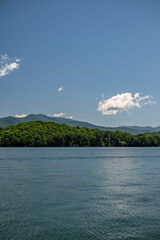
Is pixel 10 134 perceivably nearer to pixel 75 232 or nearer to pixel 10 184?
pixel 10 184

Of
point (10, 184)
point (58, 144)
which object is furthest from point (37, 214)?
point (58, 144)

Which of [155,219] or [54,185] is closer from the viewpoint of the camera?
[155,219]

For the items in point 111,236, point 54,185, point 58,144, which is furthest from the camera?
point 58,144

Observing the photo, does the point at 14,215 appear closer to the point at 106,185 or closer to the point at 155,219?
the point at 155,219

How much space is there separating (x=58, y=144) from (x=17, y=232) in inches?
7185

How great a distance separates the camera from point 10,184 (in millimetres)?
27109

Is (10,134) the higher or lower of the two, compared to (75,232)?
higher

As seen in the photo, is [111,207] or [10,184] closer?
[111,207]

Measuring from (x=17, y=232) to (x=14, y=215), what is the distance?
9.48 feet

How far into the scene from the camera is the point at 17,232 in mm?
13523

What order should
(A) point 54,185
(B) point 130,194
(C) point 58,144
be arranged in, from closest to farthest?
(B) point 130,194
(A) point 54,185
(C) point 58,144

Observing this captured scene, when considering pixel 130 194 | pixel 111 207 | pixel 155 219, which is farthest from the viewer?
pixel 130 194

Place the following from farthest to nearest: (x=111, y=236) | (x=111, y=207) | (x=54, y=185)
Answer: (x=54, y=185)
(x=111, y=207)
(x=111, y=236)

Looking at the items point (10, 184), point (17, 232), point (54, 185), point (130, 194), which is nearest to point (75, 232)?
point (17, 232)
